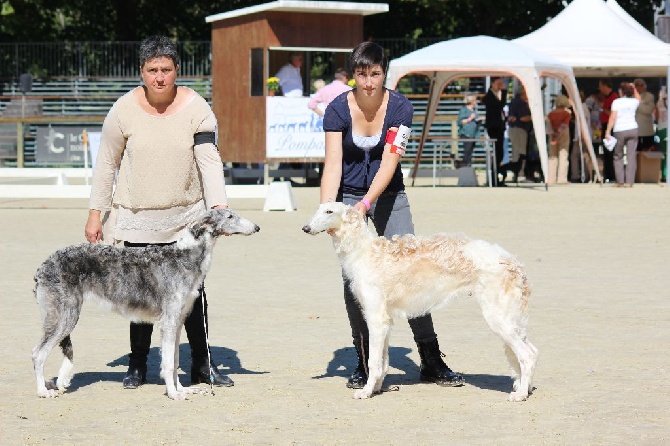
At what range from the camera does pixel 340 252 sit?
24.2 feet

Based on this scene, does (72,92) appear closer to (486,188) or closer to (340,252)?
(486,188)

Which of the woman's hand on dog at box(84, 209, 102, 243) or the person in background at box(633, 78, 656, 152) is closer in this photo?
the woman's hand on dog at box(84, 209, 102, 243)

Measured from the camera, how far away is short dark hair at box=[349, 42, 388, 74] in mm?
7504

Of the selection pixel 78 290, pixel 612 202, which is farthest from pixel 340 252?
pixel 612 202

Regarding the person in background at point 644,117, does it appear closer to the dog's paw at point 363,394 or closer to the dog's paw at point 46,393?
the dog's paw at point 363,394

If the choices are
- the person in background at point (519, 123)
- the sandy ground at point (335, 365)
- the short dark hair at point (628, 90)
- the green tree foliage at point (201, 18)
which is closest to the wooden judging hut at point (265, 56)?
the person in background at point (519, 123)

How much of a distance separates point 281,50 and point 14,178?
7071 millimetres

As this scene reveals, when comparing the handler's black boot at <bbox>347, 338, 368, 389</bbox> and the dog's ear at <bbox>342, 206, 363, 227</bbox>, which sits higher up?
the dog's ear at <bbox>342, 206, 363, 227</bbox>

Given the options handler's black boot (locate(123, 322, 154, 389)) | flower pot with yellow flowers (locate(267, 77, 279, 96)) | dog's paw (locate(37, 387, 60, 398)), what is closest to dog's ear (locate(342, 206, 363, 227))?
handler's black boot (locate(123, 322, 154, 389))

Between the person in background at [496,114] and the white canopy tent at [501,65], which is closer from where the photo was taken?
the white canopy tent at [501,65]

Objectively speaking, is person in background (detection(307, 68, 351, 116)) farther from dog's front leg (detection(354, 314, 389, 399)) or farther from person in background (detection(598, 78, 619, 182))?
dog's front leg (detection(354, 314, 389, 399))

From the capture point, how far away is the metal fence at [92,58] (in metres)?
33.7

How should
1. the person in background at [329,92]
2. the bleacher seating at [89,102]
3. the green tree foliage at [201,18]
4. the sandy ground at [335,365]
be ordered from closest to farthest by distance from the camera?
the sandy ground at [335,365] → the person in background at [329,92] → the bleacher seating at [89,102] → the green tree foliage at [201,18]

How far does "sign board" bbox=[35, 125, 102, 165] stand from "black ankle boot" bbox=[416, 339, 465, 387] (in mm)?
24541
